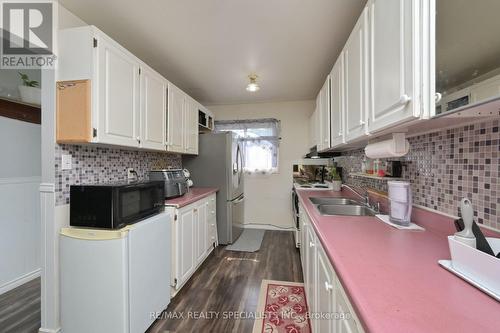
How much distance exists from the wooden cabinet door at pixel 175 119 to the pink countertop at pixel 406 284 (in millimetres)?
2009

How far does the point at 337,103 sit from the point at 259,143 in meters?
2.23

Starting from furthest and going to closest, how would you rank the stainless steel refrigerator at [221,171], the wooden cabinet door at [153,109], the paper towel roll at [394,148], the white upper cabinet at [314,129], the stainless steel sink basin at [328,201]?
the stainless steel refrigerator at [221,171] → the white upper cabinet at [314,129] → the stainless steel sink basin at [328,201] → the wooden cabinet door at [153,109] → the paper towel roll at [394,148]

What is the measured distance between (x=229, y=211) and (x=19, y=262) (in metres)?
2.30

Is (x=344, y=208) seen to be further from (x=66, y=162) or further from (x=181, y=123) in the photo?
(x=66, y=162)

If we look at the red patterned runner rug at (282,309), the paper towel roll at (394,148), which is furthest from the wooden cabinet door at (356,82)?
the red patterned runner rug at (282,309)

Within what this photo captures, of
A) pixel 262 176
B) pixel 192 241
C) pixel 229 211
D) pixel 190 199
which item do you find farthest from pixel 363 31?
pixel 262 176

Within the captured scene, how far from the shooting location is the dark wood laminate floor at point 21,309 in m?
1.62

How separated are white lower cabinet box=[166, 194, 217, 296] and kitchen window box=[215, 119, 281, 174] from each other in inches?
51.9

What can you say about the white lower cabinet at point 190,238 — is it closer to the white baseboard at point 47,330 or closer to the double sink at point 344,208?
the white baseboard at point 47,330

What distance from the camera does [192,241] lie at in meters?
2.31

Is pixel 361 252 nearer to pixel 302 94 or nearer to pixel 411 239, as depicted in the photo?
pixel 411 239

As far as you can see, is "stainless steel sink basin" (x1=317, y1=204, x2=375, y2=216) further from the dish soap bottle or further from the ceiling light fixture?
the ceiling light fixture

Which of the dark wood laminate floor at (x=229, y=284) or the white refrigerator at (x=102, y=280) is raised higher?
the white refrigerator at (x=102, y=280)

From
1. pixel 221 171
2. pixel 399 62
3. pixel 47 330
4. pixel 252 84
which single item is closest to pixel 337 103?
pixel 399 62
